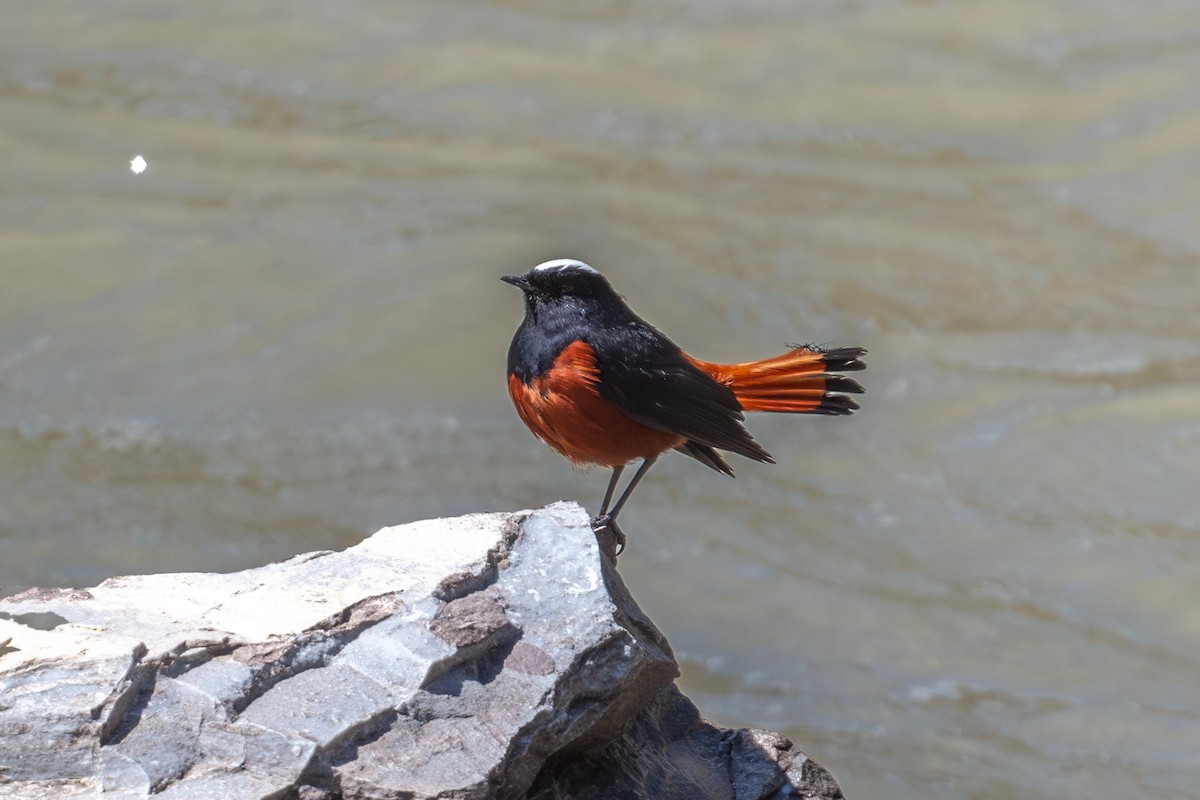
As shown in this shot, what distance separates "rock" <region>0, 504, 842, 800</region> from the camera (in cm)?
296

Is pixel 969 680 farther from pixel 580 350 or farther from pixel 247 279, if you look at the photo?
pixel 247 279

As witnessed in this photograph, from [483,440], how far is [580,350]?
3679mm

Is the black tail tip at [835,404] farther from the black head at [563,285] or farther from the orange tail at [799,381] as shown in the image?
the black head at [563,285]

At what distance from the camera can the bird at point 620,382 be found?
4.42 m

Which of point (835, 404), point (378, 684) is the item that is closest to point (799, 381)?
point (835, 404)

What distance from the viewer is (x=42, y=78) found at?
382 inches

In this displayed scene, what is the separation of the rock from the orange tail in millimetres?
1039

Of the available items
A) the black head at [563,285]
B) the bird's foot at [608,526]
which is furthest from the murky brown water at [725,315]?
the black head at [563,285]

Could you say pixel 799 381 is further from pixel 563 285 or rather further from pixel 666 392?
pixel 563 285

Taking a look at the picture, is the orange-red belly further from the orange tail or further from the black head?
the orange tail

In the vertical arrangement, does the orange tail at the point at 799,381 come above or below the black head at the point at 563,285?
below

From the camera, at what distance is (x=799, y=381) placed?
184 inches

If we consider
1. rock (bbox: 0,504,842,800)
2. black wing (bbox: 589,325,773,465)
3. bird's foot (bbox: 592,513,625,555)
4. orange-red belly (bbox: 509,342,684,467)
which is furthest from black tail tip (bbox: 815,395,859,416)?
rock (bbox: 0,504,842,800)

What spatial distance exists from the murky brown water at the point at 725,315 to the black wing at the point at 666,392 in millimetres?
2216
